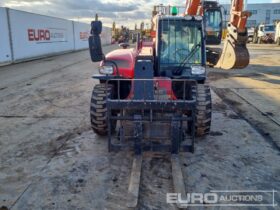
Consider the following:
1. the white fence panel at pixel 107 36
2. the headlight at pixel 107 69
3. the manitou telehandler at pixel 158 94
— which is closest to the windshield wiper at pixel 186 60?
the manitou telehandler at pixel 158 94

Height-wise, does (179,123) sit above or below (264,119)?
above

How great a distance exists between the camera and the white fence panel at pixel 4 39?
1717cm

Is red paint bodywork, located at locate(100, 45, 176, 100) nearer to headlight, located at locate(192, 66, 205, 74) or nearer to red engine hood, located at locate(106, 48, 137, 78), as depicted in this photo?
red engine hood, located at locate(106, 48, 137, 78)

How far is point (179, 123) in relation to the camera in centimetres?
468

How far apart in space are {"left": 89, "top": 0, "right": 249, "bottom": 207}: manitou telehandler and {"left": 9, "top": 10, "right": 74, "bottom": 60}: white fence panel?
14.6 m

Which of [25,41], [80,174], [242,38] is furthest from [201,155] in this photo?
[25,41]

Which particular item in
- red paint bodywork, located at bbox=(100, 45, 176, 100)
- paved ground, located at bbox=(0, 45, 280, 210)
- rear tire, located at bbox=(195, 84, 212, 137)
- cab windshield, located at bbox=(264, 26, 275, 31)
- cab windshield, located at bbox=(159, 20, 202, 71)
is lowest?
paved ground, located at bbox=(0, 45, 280, 210)

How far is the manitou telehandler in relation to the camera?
4636mm

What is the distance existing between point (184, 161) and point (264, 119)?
321cm

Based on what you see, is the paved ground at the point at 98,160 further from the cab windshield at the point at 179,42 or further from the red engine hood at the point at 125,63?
the cab windshield at the point at 179,42

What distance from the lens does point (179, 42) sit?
581 cm

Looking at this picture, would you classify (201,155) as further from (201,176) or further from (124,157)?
(124,157)

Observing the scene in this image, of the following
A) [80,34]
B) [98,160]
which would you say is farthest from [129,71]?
[80,34]

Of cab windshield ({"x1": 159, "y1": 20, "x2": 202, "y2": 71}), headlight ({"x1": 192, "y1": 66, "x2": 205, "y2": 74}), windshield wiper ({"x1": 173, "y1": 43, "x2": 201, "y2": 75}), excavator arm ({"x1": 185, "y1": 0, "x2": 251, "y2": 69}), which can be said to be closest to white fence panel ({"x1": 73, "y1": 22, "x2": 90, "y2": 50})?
excavator arm ({"x1": 185, "y1": 0, "x2": 251, "y2": 69})
